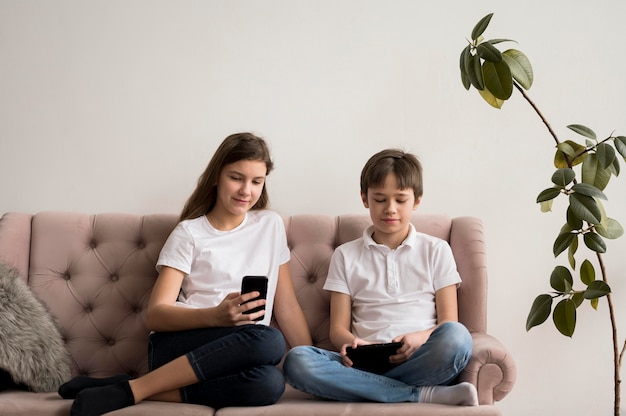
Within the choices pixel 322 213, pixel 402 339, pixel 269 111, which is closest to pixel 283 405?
pixel 402 339

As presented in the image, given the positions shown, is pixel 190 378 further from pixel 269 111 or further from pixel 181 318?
pixel 269 111

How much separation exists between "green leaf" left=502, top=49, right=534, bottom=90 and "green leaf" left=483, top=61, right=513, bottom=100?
0.04 meters

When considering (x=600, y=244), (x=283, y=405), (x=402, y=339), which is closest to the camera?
(x=283, y=405)

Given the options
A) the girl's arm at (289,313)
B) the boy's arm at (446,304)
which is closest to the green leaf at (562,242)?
the boy's arm at (446,304)

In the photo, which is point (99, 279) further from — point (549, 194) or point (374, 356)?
point (549, 194)

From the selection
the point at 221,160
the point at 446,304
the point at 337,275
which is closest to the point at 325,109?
the point at 221,160

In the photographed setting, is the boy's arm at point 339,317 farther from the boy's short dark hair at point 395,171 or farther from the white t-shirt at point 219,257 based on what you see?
the boy's short dark hair at point 395,171

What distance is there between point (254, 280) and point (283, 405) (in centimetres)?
35

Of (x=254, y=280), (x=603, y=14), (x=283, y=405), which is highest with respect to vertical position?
(x=603, y=14)

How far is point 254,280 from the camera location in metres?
2.12

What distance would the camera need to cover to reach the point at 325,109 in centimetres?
288

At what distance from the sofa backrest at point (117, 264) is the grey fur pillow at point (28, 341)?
0.15 meters

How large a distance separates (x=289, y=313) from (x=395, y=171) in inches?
23.2

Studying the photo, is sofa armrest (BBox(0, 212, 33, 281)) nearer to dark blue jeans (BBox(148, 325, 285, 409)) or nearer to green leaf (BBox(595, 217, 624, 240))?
dark blue jeans (BBox(148, 325, 285, 409))
